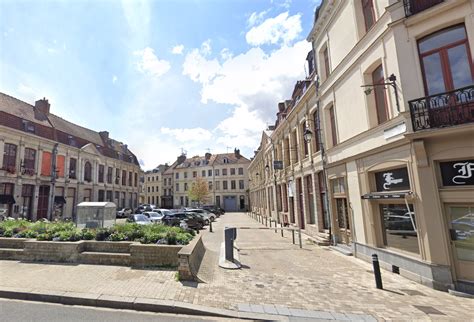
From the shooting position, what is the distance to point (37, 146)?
25547mm

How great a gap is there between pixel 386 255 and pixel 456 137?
4.12 metres

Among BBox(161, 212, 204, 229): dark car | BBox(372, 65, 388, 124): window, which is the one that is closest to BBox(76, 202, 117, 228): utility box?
BBox(161, 212, 204, 229): dark car

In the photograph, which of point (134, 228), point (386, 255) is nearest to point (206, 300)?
point (134, 228)

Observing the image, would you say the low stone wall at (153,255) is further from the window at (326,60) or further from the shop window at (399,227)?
the window at (326,60)

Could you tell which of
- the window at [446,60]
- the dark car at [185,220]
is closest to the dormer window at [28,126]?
the dark car at [185,220]

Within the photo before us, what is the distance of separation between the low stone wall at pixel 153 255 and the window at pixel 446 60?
8788mm

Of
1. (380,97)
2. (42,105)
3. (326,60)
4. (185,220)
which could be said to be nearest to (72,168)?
(42,105)

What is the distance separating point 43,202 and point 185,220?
18032 mm

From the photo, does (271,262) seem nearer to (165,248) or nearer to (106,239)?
(165,248)

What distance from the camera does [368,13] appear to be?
8.97 metres

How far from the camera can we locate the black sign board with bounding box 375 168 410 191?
23.9ft

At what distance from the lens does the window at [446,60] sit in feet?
20.6

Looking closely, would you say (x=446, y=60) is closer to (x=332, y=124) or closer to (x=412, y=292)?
(x=332, y=124)

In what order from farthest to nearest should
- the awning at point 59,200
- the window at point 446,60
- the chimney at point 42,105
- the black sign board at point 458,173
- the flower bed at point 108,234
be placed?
1. the chimney at point 42,105
2. the awning at point 59,200
3. the flower bed at point 108,234
4. the window at point 446,60
5. the black sign board at point 458,173
